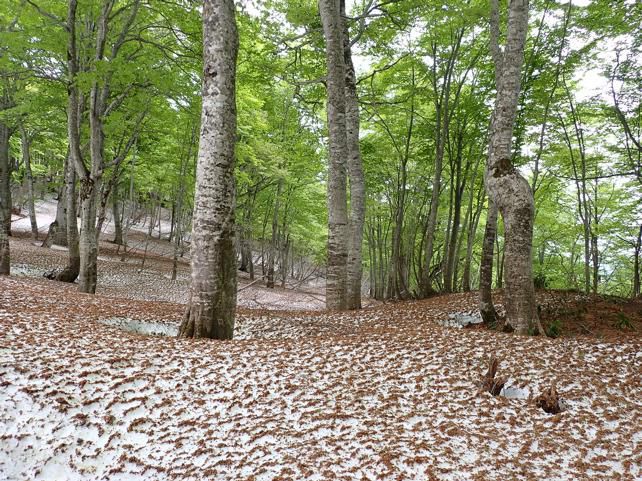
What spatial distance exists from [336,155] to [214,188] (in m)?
3.66

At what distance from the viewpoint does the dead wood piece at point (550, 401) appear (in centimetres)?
309

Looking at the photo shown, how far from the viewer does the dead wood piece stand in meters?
3.09

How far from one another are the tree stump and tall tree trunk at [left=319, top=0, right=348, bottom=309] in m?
4.23

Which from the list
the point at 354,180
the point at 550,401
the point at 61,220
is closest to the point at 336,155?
the point at 354,180

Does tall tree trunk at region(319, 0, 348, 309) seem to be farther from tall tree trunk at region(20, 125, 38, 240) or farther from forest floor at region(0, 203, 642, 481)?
tall tree trunk at region(20, 125, 38, 240)

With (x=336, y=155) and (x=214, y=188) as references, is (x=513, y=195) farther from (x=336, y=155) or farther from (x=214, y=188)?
(x=214, y=188)

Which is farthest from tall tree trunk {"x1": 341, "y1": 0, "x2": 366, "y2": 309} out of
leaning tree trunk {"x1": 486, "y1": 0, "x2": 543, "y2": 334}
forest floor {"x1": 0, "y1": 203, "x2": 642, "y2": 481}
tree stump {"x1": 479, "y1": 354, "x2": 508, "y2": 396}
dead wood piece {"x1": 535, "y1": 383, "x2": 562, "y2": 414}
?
dead wood piece {"x1": 535, "y1": 383, "x2": 562, "y2": 414}

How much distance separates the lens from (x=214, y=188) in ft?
14.8

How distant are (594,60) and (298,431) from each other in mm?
12301

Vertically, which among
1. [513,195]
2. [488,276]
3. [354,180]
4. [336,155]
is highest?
[336,155]

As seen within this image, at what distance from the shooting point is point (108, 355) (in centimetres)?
353

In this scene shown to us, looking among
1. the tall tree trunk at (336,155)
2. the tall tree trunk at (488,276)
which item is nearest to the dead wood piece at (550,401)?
the tall tree trunk at (488,276)

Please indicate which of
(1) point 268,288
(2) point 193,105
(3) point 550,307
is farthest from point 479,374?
(1) point 268,288

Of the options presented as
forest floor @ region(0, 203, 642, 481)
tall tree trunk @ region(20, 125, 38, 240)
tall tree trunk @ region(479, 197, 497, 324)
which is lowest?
forest floor @ region(0, 203, 642, 481)
